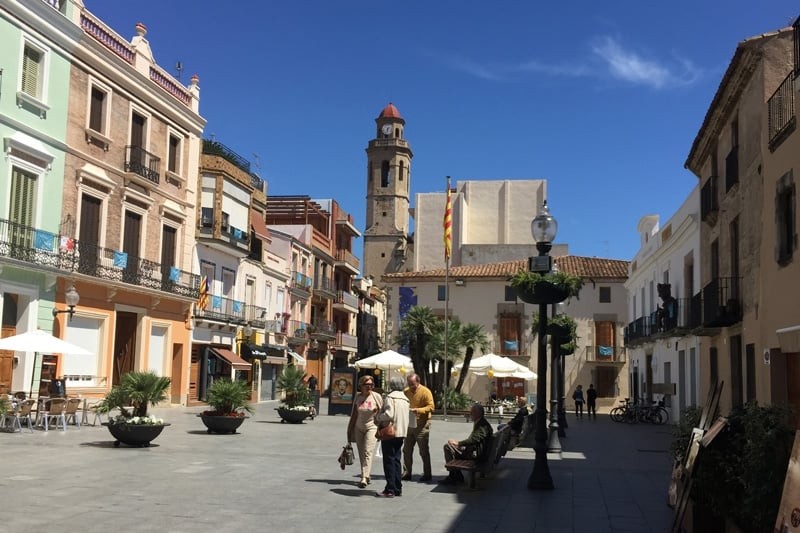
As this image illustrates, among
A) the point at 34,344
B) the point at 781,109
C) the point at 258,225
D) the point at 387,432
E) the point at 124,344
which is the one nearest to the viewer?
the point at 387,432

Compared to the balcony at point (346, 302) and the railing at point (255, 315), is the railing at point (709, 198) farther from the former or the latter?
the balcony at point (346, 302)

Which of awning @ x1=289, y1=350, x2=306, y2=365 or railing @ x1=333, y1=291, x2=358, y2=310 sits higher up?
railing @ x1=333, y1=291, x2=358, y2=310

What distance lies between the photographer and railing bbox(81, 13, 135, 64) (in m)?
26.3

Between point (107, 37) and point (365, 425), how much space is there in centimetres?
2132

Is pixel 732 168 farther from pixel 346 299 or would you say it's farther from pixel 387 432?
pixel 346 299

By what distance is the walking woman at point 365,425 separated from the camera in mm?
11125

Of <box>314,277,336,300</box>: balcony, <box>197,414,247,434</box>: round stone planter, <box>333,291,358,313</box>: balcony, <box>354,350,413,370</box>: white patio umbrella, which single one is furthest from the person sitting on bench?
<box>333,291,358,313</box>: balcony

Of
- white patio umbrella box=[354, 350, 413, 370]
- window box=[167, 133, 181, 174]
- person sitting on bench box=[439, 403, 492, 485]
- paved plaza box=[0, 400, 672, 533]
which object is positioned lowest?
paved plaza box=[0, 400, 672, 533]

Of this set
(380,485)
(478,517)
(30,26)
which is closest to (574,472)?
(380,485)

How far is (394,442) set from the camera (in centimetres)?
1083

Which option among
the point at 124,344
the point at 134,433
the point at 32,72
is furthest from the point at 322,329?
the point at 134,433

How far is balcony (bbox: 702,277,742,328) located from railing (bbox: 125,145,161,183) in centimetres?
1920

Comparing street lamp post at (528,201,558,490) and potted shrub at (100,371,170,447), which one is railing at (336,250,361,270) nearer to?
A: potted shrub at (100,371,170,447)

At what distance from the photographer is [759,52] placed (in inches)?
640
